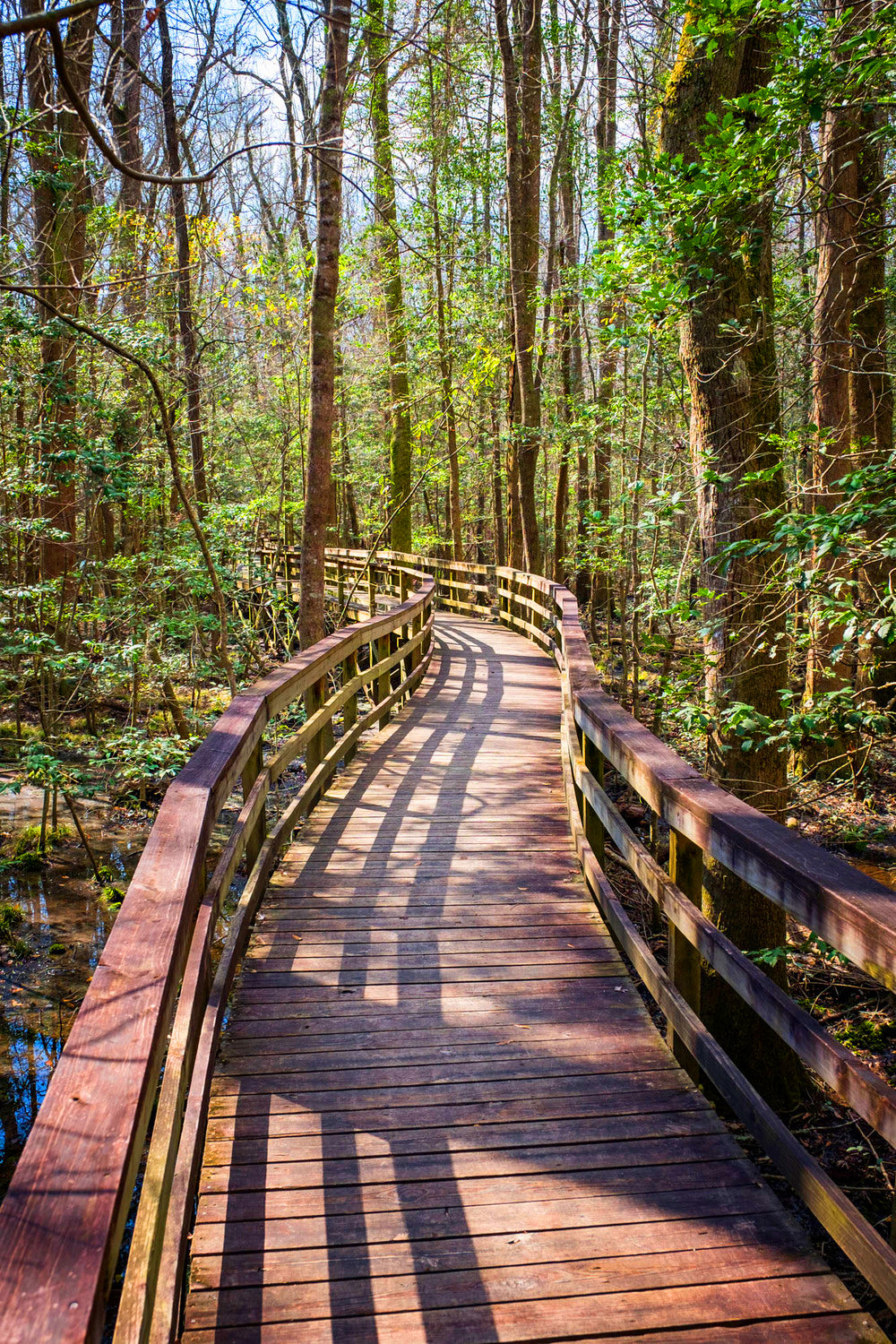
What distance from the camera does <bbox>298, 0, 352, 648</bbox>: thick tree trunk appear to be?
350 inches

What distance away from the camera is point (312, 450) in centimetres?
949

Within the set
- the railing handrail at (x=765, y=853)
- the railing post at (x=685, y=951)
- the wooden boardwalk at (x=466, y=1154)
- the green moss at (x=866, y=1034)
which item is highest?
the railing handrail at (x=765, y=853)

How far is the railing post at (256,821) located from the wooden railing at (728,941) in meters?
1.60

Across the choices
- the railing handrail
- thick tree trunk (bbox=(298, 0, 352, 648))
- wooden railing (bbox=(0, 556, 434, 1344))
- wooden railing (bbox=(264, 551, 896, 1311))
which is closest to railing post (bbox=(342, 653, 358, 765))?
thick tree trunk (bbox=(298, 0, 352, 648))

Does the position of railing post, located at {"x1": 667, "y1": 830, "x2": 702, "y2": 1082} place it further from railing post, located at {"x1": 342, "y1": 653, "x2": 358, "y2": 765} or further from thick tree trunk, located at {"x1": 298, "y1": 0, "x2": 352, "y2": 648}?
thick tree trunk, located at {"x1": 298, "y1": 0, "x2": 352, "y2": 648}

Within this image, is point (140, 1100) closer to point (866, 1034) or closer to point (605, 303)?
point (866, 1034)

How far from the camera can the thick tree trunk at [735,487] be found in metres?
4.89

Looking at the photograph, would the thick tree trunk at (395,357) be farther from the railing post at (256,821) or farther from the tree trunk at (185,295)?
the railing post at (256,821)

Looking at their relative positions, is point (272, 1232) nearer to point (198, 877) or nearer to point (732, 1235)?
point (198, 877)

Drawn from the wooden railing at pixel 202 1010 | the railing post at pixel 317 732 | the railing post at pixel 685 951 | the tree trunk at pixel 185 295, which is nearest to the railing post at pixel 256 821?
the wooden railing at pixel 202 1010

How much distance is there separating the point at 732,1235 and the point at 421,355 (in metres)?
A: 18.7

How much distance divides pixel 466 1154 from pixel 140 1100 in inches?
62.3

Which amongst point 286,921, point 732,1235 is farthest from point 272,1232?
point 286,921

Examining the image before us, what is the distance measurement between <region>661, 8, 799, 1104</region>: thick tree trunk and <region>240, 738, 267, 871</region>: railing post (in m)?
2.44
